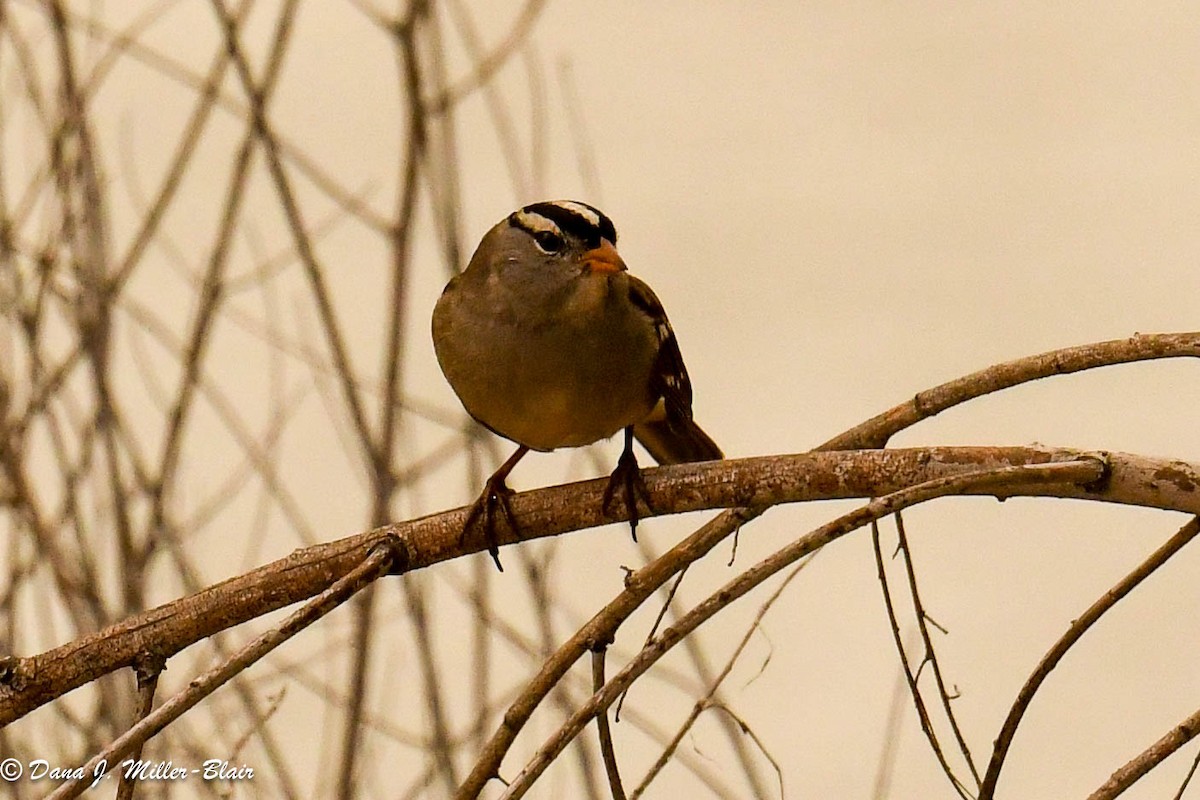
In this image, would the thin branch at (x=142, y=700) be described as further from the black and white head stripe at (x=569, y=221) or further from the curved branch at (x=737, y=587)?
the black and white head stripe at (x=569, y=221)

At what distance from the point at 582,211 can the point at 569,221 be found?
21 millimetres

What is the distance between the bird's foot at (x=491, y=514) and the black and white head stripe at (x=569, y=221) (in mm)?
364

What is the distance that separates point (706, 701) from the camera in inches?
53.7

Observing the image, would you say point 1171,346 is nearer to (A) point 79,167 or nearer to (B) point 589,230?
(B) point 589,230

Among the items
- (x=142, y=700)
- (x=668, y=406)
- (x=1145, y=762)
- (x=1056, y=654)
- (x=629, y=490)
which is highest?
(x=668, y=406)

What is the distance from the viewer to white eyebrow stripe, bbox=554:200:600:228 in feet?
6.40

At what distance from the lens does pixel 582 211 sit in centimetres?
196

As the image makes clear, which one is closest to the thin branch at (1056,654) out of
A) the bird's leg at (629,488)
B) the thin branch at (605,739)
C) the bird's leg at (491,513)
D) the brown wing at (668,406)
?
the thin branch at (605,739)

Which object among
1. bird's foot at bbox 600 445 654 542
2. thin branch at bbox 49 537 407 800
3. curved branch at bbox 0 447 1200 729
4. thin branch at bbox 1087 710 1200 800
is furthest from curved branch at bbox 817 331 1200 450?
thin branch at bbox 49 537 407 800

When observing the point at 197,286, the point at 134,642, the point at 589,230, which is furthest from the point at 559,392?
the point at 197,286

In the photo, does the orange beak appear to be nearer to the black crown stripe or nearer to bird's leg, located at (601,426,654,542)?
the black crown stripe

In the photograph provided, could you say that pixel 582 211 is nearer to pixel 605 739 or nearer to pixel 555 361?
Result: pixel 555 361

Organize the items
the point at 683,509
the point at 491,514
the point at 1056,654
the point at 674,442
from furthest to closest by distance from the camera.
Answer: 1. the point at 674,442
2. the point at 491,514
3. the point at 683,509
4. the point at 1056,654

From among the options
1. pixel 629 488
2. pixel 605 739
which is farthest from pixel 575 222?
pixel 605 739
